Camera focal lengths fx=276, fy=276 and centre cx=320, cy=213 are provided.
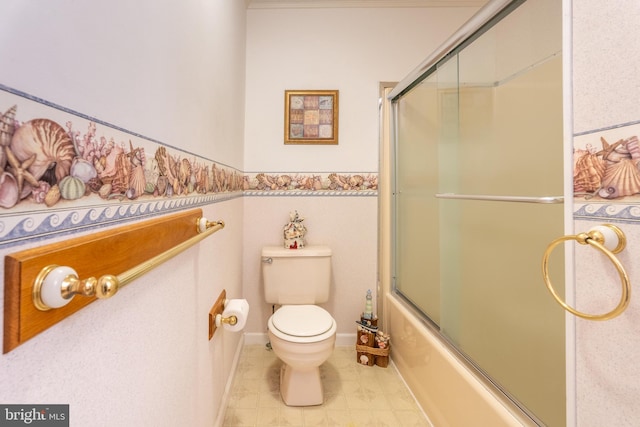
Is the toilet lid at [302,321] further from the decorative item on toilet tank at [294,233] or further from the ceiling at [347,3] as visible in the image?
the ceiling at [347,3]

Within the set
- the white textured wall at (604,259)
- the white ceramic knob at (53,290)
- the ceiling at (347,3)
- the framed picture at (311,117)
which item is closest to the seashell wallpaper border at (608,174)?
the white textured wall at (604,259)

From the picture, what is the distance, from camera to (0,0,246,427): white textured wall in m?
0.33

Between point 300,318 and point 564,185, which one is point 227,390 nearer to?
point 300,318

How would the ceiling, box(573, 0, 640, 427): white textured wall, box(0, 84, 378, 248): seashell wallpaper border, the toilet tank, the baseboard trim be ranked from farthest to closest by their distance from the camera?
the ceiling
the toilet tank
the baseboard trim
box(573, 0, 640, 427): white textured wall
box(0, 84, 378, 248): seashell wallpaper border

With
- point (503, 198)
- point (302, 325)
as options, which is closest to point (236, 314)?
point (302, 325)

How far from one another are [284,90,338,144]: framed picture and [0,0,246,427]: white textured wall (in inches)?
30.9

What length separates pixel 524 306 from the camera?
116 cm

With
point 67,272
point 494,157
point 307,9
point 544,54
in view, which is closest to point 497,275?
point 494,157

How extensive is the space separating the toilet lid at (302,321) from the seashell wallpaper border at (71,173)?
85 centimetres

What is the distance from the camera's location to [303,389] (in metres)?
1.39

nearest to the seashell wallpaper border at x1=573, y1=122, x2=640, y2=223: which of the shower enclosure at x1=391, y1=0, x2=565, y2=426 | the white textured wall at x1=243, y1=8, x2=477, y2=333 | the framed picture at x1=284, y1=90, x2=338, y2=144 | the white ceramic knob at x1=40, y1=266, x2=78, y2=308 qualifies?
the shower enclosure at x1=391, y1=0, x2=565, y2=426

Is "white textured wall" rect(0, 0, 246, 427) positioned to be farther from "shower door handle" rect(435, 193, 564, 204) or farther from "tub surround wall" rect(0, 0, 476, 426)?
"shower door handle" rect(435, 193, 564, 204)

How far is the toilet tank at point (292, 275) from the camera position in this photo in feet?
5.70

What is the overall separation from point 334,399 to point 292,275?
2.29 feet
